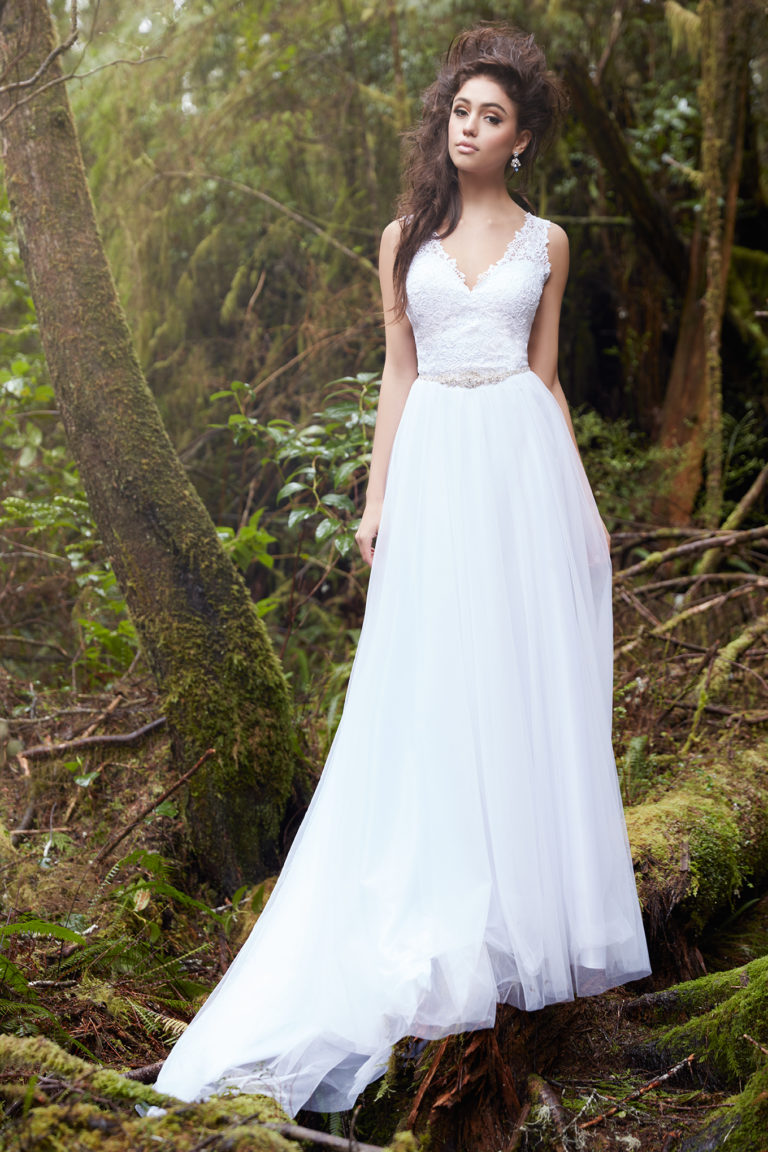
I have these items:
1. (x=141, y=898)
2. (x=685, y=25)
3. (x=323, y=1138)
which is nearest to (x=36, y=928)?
(x=141, y=898)

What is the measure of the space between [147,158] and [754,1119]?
18.5ft

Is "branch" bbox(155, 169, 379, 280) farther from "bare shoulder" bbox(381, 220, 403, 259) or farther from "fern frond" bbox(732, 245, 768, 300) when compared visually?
"bare shoulder" bbox(381, 220, 403, 259)

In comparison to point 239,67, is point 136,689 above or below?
below

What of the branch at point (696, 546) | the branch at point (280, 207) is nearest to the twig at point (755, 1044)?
the branch at point (696, 546)

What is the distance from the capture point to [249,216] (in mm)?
6023

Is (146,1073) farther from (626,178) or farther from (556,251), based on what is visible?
(626,178)

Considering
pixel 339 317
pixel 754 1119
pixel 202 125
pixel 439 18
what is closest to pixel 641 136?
pixel 439 18

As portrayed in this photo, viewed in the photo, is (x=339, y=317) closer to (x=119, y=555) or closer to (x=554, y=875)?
(x=119, y=555)

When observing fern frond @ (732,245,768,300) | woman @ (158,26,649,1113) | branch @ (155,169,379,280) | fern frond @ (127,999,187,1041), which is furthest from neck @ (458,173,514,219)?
fern frond @ (732,245,768,300)

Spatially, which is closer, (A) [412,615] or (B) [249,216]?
(A) [412,615]

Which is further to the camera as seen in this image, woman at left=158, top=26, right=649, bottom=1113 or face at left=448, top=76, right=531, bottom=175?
face at left=448, top=76, right=531, bottom=175

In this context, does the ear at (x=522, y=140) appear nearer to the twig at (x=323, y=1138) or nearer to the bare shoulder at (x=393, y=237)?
the bare shoulder at (x=393, y=237)

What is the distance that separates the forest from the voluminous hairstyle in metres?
0.94

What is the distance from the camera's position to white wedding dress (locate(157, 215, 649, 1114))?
171cm
